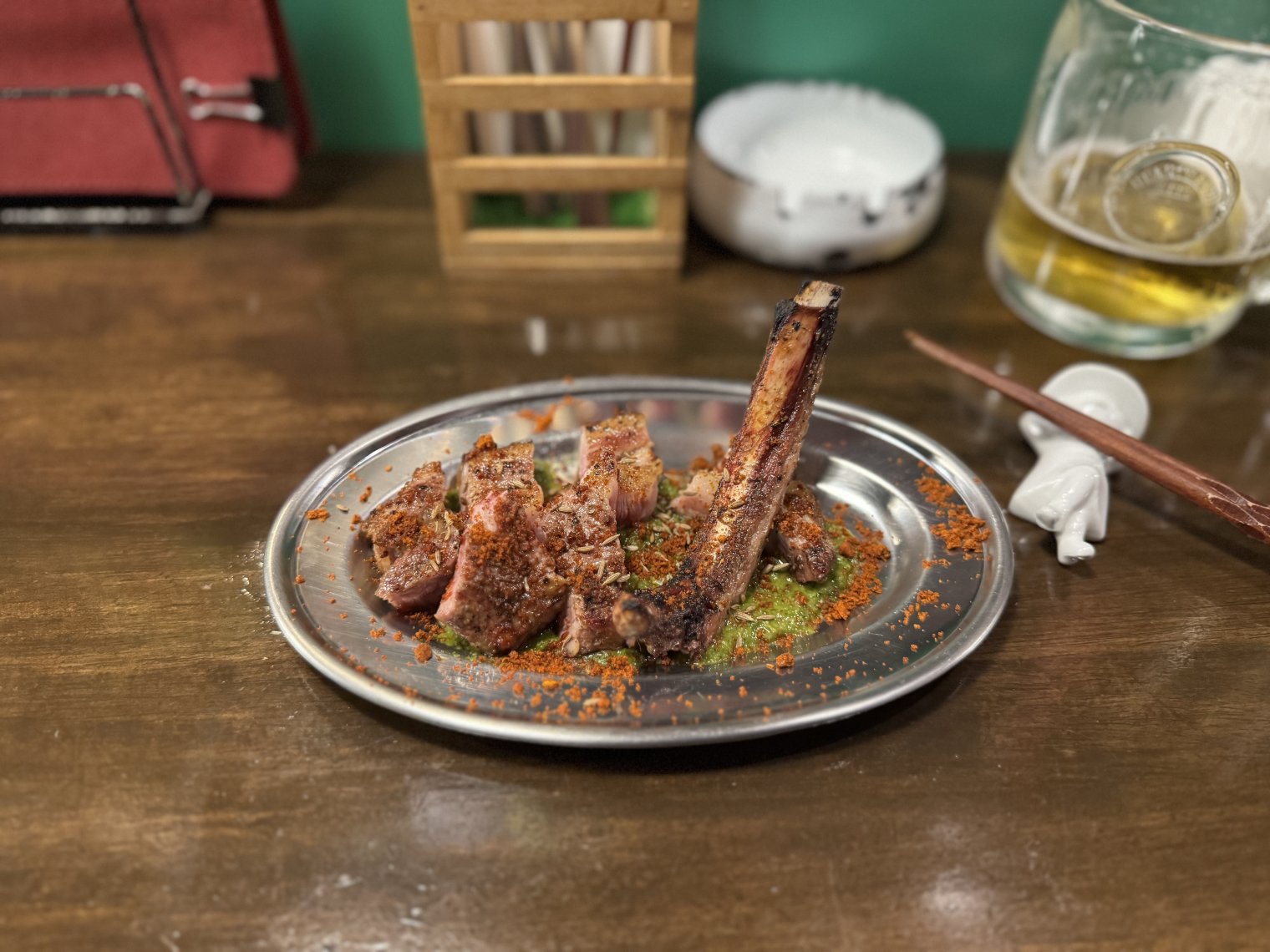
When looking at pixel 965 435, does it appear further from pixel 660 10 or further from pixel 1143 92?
pixel 660 10

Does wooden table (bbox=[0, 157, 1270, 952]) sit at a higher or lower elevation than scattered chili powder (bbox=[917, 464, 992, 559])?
lower

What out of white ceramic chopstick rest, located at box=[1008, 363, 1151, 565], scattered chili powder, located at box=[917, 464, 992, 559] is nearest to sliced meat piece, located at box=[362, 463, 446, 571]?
scattered chili powder, located at box=[917, 464, 992, 559]

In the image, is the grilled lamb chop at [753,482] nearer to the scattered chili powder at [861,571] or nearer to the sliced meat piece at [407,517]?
the scattered chili powder at [861,571]

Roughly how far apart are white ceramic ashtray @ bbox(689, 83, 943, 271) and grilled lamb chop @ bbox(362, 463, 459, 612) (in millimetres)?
919

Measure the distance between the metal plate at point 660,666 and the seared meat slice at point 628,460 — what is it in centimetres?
11

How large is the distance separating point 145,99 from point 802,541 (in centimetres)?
157

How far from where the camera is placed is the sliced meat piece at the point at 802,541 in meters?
1.16

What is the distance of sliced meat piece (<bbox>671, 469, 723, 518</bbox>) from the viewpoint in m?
1.23

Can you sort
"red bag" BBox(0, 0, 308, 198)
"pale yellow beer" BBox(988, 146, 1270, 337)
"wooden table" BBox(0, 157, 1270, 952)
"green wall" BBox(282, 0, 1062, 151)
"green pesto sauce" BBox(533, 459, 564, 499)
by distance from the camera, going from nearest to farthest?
1. "wooden table" BBox(0, 157, 1270, 952)
2. "green pesto sauce" BBox(533, 459, 564, 499)
3. "pale yellow beer" BBox(988, 146, 1270, 337)
4. "red bag" BBox(0, 0, 308, 198)
5. "green wall" BBox(282, 0, 1062, 151)

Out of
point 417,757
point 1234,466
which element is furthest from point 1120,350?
point 417,757

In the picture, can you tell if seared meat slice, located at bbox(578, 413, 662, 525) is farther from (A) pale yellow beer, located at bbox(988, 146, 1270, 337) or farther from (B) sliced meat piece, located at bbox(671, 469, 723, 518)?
(A) pale yellow beer, located at bbox(988, 146, 1270, 337)

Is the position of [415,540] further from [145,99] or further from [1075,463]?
[145,99]

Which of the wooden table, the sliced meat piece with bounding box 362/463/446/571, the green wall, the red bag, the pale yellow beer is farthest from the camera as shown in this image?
the green wall

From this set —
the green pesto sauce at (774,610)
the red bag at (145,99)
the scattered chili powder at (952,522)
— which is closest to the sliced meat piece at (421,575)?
the green pesto sauce at (774,610)
